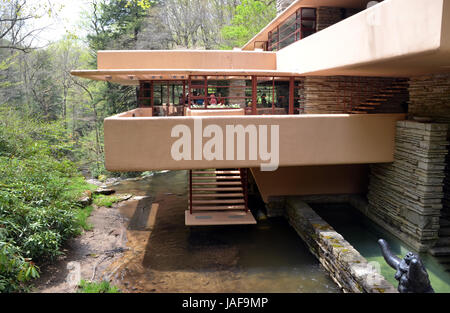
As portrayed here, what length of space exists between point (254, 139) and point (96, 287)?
5057 millimetres

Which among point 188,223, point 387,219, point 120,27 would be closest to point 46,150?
point 188,223

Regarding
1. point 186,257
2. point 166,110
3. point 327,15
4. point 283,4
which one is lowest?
point 186,257

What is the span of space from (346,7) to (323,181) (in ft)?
22.4

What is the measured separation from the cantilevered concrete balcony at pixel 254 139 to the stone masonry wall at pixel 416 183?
569mm

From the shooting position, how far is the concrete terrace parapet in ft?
22.7

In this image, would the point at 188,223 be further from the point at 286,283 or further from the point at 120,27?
the point at 120,27

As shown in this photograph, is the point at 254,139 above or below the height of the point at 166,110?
below

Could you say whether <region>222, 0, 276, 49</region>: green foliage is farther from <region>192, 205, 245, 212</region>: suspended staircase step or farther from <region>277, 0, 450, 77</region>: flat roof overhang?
<region>192, 205, 245, 212</region>: suspended staircase step

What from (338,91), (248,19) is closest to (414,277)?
(338,91)

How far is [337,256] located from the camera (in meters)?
8.07

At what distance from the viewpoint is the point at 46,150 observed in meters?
12.7

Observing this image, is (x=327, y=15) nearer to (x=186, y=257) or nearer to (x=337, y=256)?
(x=337, y=256)

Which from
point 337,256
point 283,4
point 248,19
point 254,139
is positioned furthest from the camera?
point 248,19

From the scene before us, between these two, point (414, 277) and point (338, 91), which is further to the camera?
point (338, 91)
